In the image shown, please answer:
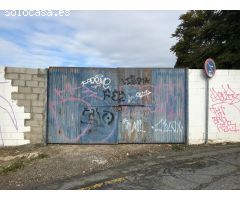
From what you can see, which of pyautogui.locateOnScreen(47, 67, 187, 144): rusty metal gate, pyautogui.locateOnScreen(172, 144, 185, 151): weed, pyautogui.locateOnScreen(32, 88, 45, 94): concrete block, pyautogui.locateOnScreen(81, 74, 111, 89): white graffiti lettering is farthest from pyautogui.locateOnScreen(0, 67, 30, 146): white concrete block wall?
pyautogui.locateOnScreen(172, 144, 185, 151): weed

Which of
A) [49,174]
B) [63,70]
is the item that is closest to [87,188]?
[49,174]

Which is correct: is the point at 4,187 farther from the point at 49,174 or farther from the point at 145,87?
the point at 145,87

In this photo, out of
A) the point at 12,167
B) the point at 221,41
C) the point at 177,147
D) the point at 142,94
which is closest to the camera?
the point at 12,167

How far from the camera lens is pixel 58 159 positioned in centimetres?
745

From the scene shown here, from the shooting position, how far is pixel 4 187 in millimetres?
5680

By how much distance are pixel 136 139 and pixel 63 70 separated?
3.07m

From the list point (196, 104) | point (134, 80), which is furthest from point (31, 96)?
point (196, 104)

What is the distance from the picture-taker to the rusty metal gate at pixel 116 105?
8.90m

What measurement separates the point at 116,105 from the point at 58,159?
2511 mm

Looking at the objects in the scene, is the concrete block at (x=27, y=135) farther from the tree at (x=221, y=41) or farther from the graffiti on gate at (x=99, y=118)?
the tree at (x=221, y=41)

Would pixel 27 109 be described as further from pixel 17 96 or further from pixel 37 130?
pixel 37 130

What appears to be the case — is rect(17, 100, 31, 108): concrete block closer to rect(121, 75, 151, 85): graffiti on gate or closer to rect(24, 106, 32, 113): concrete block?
rect(24, 106, 32, 113): concrete block

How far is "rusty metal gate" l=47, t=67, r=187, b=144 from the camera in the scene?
8.90 metres

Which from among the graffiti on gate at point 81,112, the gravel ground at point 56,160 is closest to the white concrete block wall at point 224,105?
the gravel ground at point 56,160
